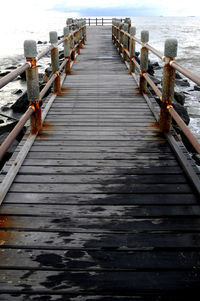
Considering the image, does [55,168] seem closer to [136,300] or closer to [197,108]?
[136,300]

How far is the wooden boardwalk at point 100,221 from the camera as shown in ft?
6.68

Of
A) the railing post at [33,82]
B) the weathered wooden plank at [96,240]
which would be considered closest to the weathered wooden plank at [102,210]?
the weathered wooden plank at [96,240]

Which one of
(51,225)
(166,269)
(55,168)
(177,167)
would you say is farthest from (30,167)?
(166,269)

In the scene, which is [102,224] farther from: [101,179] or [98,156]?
[98,156]

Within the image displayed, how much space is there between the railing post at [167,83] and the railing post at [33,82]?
68.5 inches

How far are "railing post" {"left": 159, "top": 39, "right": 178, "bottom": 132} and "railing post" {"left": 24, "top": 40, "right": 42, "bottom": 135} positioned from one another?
174cm

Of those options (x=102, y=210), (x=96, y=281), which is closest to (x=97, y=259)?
(x=96, y=281)

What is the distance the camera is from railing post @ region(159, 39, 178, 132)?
3.92m

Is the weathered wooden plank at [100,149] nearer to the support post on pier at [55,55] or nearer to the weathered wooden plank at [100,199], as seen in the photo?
the weathered wooden plank at [100,199]

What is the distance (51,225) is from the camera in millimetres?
2588

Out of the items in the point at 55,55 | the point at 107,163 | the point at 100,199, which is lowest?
the point at 100,199

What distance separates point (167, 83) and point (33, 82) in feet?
6.05

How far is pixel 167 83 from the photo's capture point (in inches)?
165

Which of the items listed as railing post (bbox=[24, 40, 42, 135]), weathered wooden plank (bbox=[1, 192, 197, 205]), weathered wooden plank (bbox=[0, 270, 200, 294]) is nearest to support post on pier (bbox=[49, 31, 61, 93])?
railing post (bbox=[24, 40, 42, 135])
